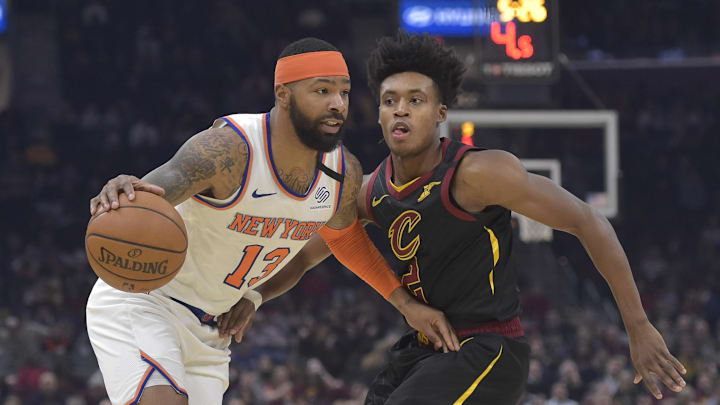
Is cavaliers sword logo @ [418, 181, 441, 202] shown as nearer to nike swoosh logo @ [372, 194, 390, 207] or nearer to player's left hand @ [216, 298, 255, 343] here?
nike swoosh logo @ [372, 194, 390, 207]

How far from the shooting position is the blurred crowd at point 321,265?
415 inches

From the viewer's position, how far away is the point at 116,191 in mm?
3334

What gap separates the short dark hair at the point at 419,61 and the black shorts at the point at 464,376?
1.04 meters

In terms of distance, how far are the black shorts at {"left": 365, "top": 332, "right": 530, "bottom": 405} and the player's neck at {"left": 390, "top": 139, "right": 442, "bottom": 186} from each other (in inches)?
27.0

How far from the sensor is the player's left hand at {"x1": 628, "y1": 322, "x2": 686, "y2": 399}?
11.8 feet

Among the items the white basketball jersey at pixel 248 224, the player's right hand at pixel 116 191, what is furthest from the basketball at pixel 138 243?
the white basketball jersey at pixel 248 224

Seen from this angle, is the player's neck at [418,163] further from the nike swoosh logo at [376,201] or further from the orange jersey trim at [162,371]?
the orange jersey trim at [162,371]

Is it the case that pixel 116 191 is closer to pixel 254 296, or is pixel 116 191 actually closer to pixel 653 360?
pixel 254 296

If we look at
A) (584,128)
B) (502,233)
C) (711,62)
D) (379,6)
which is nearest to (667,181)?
(711,62)

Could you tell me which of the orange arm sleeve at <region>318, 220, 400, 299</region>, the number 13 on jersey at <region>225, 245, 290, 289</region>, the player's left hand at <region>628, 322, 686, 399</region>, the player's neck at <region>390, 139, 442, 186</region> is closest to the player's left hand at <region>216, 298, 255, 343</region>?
the number 13 on jersey at <region>225, 245, 290, 289</region>

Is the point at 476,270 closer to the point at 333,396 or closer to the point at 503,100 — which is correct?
the point at 503,100

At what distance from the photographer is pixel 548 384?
10594mm

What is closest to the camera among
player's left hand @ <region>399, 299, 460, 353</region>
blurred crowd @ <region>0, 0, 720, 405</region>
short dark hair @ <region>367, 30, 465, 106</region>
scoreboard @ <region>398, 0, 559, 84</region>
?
player's left hand @ <region>399, 299, 460, 353</region>

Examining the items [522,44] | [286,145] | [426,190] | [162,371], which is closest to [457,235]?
[426,190]
